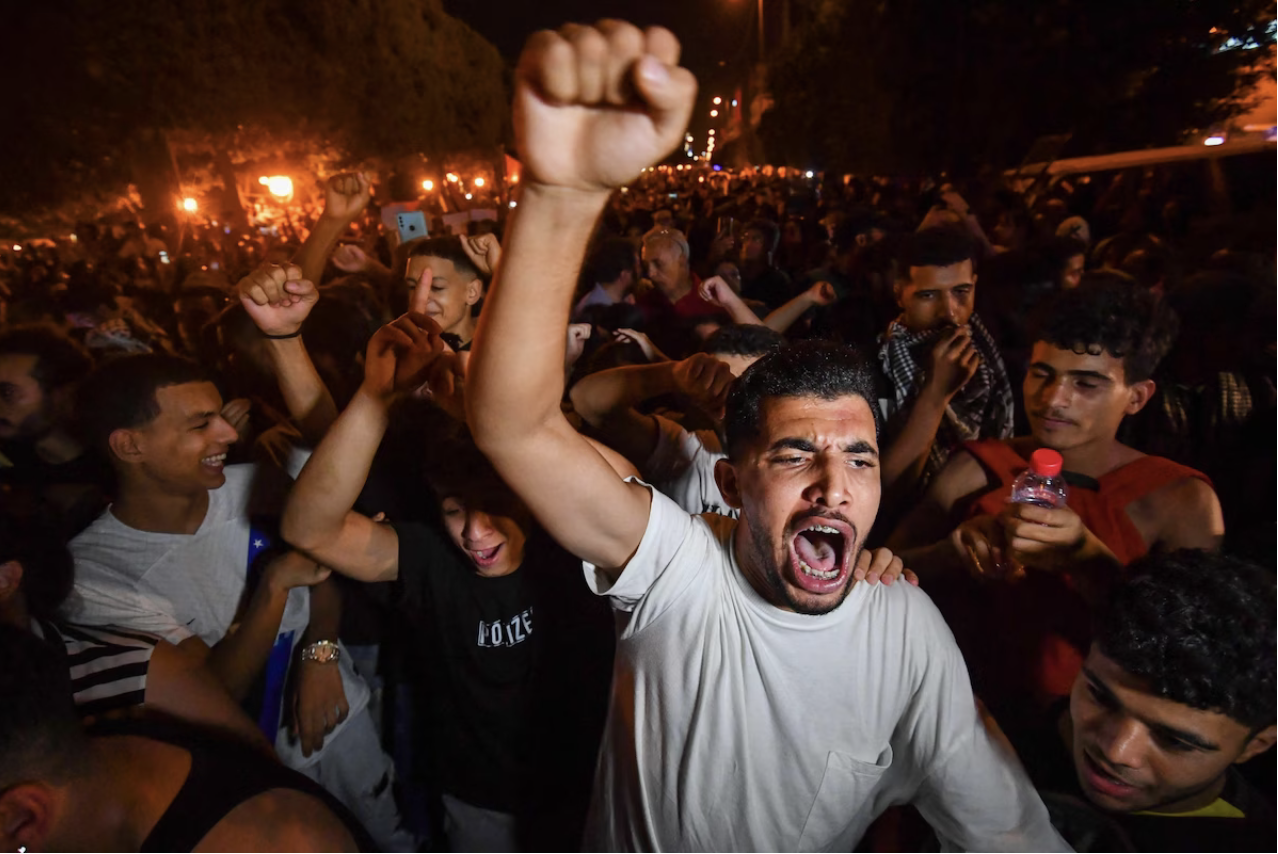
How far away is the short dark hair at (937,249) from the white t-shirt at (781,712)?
2.43 meters

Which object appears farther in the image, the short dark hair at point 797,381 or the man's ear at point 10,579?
the man's ear at point 10,579

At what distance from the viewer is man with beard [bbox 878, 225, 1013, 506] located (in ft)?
9.92

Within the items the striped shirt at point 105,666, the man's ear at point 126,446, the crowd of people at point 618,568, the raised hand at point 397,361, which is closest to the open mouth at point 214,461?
the crowd of people at point 618,568

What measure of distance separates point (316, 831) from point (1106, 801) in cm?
191

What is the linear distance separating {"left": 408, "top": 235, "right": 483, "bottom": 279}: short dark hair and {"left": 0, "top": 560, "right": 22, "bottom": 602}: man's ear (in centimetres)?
230

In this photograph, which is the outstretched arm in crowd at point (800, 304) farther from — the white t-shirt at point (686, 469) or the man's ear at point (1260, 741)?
the man's ear at point (1260, 741)

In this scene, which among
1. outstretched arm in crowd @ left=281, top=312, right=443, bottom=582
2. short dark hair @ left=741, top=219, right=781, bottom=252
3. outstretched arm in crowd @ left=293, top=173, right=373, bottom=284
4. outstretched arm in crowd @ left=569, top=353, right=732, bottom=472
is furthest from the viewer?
short dark hair @ left=741, top=219, right=781, bottom=252

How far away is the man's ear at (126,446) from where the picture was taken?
2547 millimetres

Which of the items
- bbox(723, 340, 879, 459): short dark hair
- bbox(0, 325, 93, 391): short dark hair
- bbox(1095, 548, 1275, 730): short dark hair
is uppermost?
bbox(0, 325, 93, 391): short dark hair

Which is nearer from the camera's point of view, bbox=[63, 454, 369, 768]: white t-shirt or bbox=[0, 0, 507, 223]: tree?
bbox=[63, 454, 369, 768]: white t-shirt

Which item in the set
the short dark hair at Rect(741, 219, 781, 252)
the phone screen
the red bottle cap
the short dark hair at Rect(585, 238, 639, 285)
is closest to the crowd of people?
the red bottle cap

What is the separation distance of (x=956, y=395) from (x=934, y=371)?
63 centimetres

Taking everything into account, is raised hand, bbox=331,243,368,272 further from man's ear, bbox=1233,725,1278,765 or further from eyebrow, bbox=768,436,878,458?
man's ear, bbox=1233,725,1278,765

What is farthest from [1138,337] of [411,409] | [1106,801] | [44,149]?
[44,149]
